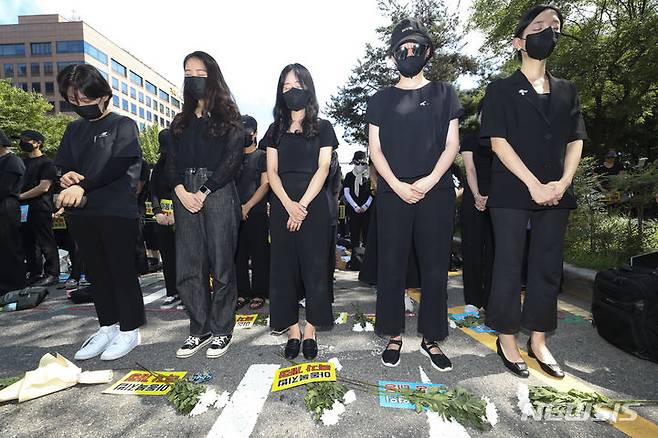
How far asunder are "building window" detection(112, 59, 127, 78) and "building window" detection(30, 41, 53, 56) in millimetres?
9834

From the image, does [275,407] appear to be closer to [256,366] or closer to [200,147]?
[256,366]

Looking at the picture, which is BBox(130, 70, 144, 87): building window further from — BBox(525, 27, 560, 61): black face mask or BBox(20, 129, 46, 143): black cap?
BBox(525, 27, 560, 61): black face mask

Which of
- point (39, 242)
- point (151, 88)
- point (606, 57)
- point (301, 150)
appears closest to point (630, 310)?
point (301, 150)

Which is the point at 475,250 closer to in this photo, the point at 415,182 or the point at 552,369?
the point at 552,369

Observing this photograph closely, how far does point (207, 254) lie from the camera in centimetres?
309

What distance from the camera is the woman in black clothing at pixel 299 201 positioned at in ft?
9.42

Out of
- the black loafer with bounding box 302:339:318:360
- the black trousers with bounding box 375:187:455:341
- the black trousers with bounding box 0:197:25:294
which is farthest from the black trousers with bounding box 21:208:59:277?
the black trousers with bounding box 375:187:455:341

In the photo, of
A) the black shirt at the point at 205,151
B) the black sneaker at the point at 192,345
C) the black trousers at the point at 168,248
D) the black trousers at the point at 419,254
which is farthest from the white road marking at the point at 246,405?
the black trousers at the point at 168,248

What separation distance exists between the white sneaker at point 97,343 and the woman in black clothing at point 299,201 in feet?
4.65

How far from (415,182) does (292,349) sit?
1565 mm

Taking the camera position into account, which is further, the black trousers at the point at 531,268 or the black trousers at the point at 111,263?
the black trousers at the point at 111,263

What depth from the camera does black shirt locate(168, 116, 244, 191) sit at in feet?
9.82

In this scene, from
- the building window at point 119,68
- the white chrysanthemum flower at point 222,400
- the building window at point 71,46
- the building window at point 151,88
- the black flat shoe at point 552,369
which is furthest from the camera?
the building window at point 151,88

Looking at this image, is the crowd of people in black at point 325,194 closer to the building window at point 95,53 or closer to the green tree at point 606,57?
the green tree at point 606,57
